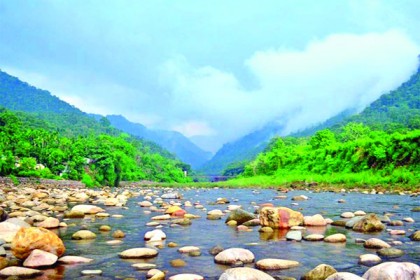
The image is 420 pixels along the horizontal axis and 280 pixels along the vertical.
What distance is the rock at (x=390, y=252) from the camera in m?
6.36

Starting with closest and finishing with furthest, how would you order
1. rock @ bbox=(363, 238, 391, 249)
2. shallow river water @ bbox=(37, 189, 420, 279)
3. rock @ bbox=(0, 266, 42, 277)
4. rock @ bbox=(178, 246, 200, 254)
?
rock @ bbox=(0, 266, 42, 277), shallow river water @ bbox=(37, 189, 420, 279), rock @ bbox=(178, 246, 200, 254), rock @ bbox=(363, 238, 391, 249)

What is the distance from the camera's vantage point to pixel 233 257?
6145 mm

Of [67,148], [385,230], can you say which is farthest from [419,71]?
[385,230]

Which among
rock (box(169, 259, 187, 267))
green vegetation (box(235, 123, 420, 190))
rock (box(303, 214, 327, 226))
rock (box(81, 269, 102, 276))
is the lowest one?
rock (box(81, 269, 102, 276))

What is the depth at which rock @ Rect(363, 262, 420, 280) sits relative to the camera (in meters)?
4.60

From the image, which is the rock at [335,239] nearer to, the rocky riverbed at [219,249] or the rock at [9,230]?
the rocky riverbed at [219,249]

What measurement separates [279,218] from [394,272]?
5230 millimetres

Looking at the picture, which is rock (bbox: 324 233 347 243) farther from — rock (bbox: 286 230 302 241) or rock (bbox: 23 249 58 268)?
rock (bbox: 23 249 58 268)

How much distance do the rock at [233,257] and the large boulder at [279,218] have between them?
362cm

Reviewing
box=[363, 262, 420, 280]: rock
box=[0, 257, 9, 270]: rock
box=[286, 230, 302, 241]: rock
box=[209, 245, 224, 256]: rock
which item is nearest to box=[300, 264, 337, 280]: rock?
box=[363, 262, 420, 280]: rock

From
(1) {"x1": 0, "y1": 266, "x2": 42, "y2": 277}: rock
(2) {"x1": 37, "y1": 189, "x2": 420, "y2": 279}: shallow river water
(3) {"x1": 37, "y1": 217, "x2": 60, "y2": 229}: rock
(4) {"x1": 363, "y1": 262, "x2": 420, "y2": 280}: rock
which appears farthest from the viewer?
(3) {"x1": 37, "y1": 217, "x2": 60, "y2": 229}: rock

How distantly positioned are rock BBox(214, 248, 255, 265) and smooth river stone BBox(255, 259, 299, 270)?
29 cm

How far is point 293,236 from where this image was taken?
8.07 meters

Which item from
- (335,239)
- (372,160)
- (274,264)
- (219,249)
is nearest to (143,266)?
(219,249)
